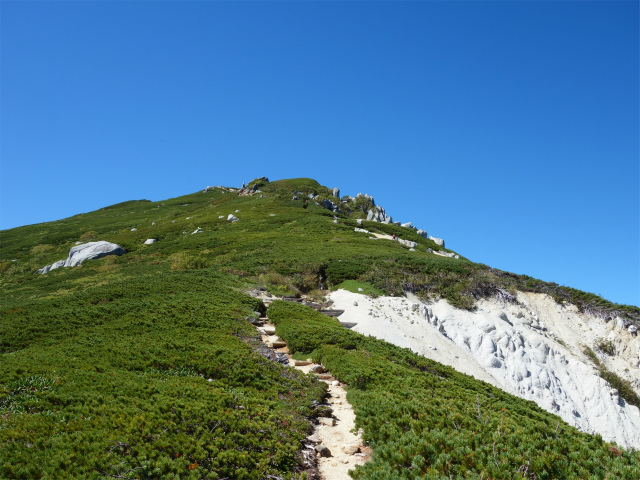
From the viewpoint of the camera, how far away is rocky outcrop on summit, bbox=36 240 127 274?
50.1 meters

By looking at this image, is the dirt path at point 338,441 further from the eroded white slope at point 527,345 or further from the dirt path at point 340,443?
the eroded white slope at point 527,345

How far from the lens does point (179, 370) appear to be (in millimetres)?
14766

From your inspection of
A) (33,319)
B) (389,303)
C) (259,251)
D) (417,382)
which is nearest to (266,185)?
(259,251)

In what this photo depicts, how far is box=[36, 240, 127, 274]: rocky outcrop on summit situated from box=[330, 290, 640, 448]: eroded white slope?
→ 35.6 meters

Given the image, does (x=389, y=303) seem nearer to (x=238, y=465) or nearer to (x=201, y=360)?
(x=201, y=360)

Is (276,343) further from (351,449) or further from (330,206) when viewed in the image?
(330,206)

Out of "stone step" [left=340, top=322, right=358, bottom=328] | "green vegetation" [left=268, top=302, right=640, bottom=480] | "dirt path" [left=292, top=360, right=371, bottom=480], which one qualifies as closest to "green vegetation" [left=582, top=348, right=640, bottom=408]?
"green vegetation" [left=268, top=302, right=640, bottom=480]

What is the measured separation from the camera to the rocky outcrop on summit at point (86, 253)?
5012 centimetres

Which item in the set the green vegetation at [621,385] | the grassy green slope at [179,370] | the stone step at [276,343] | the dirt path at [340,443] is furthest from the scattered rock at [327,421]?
the green vegetation at [621,385]

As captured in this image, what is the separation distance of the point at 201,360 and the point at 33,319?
12.8 meters

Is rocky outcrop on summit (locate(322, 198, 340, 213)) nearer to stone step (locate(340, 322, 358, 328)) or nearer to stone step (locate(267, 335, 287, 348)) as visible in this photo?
stone step (locate(340, 322, 358, 328))

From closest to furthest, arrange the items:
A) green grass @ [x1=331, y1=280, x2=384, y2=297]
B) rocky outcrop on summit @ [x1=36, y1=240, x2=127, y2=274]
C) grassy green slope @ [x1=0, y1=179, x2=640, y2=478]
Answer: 1. grassy green slope @ [x1=0, y1=179, x2=640, y2=478]
2. green grass @ [x1=331, y1=280, x2=384, y2=297]
3. rocky outcrop on summit @ [x1=36, y1=240, x2=127, y2=274]

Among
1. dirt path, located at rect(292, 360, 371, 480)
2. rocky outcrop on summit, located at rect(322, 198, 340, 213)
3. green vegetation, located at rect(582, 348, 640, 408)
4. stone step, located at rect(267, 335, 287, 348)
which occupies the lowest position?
dirt path, located at rect(292, 360, 371, 480)

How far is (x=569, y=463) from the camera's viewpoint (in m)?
8.76
